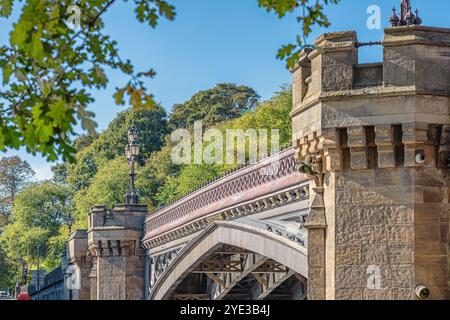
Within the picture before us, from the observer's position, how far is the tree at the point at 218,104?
93125 millimetres

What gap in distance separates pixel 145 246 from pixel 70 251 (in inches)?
450

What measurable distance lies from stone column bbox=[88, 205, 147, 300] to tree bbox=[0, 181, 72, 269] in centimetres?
5110

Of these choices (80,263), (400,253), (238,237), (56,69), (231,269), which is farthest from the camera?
(80,263)

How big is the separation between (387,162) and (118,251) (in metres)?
30.0

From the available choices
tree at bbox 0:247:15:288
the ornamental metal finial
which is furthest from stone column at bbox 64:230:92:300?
tree at bbox 0:247:15:288

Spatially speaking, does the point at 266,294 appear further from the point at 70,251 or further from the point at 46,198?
the point at 46,198

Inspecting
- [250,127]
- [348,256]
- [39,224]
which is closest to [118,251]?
[250,127]

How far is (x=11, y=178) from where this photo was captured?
387ft

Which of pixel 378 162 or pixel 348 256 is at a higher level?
pixel 378 162

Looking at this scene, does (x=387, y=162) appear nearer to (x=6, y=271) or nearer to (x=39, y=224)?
(x=6, y=271)

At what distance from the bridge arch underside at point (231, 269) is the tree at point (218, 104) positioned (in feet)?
167

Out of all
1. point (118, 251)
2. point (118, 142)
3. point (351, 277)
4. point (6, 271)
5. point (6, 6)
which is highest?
point (118, 142)

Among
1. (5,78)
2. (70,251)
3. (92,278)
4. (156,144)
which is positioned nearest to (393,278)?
(5,78)

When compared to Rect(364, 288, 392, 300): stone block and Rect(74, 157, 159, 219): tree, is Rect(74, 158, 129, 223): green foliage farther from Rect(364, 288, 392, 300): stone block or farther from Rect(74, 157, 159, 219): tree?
Rect(364, 288, 392, 300): stone block
